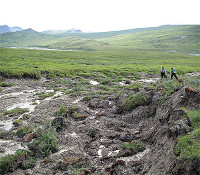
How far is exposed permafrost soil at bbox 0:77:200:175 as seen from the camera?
10.2m

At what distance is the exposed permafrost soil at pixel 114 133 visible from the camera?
33.4 feet

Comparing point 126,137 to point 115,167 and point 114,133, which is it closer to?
point 114,133

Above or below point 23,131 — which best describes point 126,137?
below

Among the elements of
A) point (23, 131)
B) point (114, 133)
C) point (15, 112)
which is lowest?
point (114, 133)

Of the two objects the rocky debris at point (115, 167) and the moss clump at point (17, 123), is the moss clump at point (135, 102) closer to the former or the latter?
the rocky debris at point (115, 167)

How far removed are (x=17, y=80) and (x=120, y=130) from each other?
25392 millimetres

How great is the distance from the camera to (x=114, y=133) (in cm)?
1484

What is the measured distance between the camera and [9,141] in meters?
13.8

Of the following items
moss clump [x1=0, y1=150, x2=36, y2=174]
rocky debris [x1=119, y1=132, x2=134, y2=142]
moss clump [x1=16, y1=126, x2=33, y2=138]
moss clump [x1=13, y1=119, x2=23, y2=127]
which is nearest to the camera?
moss clump [x1=0, y1=150, x2=36, y2=174]

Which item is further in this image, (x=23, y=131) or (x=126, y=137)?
(x=23, y=131)

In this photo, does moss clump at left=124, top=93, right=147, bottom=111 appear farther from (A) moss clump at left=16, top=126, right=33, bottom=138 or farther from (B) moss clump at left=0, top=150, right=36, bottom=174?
(B) moss clump at left=0, top=150, right=36, bottom=174

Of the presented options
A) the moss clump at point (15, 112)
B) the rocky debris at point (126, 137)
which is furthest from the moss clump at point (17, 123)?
the rocky debris at point (126, 137)

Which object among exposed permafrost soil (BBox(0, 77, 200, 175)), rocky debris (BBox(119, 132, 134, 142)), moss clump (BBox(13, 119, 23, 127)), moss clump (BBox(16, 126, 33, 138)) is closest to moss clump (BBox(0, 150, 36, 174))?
exposed permafrost soil (BBox(0, 77, 200, 175))

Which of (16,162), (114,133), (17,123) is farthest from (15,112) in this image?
(114,133)
